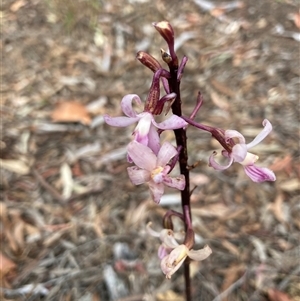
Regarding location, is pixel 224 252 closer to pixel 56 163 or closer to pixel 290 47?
pixel 56 163

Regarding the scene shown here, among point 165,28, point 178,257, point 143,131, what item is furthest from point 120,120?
point 178,257

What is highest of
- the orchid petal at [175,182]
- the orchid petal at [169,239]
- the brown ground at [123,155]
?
the orchid petal at [175,182]

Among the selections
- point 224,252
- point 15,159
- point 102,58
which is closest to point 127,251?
point 224,252

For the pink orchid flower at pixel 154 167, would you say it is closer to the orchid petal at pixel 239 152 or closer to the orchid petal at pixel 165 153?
the orchid petal at pixel 165 153

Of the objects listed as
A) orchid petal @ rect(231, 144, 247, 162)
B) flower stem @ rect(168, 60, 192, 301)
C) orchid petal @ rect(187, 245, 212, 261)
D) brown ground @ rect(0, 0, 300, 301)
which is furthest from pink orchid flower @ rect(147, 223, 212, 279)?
brown ground @ rect(0, 0, 300, 301)

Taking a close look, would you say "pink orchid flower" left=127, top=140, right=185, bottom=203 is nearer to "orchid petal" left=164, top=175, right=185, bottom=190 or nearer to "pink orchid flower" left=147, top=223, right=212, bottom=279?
"orchid petal" left=164, top=175, right=185, bottom=190

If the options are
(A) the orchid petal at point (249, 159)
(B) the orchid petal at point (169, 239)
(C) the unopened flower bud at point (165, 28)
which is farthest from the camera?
(B) the orchid petal at point (169, 239)

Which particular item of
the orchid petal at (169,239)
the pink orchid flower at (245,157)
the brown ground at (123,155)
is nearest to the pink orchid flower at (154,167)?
the pink orchid flower at (245,157)
